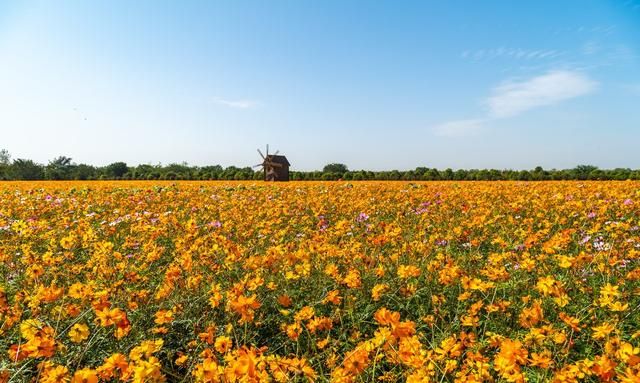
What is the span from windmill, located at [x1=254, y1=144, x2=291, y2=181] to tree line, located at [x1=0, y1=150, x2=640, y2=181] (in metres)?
0.97

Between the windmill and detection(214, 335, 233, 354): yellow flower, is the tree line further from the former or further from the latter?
detection(214, 335, 233, 354): yellow flower

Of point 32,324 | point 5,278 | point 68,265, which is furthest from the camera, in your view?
point 68,265

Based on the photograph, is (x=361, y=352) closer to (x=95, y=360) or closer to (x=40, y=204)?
(x=95, y=360)

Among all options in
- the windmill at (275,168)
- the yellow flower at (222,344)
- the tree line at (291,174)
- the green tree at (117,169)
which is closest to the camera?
the yellow flower at (222,344)

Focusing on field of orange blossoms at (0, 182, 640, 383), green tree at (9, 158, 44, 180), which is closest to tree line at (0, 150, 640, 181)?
green tree at (9, 158, 44, 180)

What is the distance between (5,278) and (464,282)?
3954 mm

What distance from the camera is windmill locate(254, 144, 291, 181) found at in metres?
40.9

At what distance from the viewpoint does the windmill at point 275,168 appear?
134 feet

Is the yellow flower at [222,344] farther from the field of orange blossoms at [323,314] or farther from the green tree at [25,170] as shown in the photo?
the green tree at [25,170]

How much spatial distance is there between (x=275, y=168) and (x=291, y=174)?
7.50 ft

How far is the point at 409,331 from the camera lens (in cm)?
184

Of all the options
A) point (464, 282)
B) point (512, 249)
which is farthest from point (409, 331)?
point (512, 249)

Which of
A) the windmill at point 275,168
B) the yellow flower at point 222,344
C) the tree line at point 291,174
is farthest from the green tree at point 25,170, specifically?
the yellow flower at point 222,344

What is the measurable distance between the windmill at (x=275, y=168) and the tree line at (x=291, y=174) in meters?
0.97
